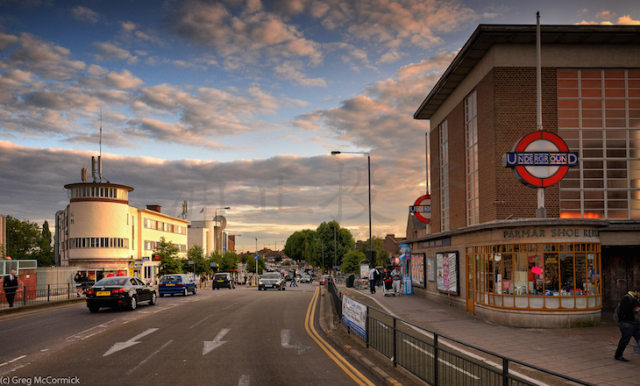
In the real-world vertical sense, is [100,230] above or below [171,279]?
above

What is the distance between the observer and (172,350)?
41.2 ft

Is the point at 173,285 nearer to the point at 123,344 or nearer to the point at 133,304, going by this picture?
the point at 133,304

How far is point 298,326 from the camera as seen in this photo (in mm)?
17391

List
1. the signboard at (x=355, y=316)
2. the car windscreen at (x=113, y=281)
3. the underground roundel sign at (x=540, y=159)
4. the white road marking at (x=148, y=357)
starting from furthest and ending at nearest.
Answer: the car windscreen at (x=113, y=281) → the underground roundel sign at (x=540, y=159) → the signboard at (x=355, y=316) → the white road marking at (x=148, y=357)

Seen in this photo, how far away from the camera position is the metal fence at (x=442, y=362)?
23.5 feet

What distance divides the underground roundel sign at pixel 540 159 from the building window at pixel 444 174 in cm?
1200

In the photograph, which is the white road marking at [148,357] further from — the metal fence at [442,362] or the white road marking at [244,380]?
the metal fence at [442,362]

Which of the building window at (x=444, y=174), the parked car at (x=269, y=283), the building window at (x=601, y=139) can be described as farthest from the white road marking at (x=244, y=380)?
the parked car at (x=269, y=283)

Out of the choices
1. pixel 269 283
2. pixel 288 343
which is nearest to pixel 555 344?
pixel 288 343

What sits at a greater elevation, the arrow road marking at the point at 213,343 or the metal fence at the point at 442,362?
the metal fence at the point at 442,362

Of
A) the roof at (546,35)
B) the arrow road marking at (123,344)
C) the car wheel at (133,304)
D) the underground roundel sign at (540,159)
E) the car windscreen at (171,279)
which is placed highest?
the roof at (546,35)

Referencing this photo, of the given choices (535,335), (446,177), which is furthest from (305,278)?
(535,335)

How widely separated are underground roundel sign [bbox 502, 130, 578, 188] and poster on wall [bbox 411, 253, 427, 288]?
45.0 ft

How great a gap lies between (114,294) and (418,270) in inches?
739
